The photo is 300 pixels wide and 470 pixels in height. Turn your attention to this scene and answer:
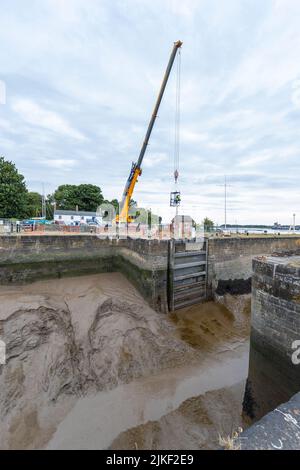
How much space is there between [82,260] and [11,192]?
16.7 metres

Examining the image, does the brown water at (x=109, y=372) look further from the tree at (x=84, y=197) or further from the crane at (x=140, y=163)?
the tree at (x=84, y=197)

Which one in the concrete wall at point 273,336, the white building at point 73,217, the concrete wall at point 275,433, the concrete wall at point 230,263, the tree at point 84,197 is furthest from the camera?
the tree at point 84,197

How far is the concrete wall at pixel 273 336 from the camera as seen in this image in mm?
4746

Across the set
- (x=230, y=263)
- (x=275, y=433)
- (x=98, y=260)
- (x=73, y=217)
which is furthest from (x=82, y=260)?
(x=73, y=217)

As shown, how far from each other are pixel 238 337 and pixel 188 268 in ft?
11.8

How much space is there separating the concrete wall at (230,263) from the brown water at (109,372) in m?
3.11

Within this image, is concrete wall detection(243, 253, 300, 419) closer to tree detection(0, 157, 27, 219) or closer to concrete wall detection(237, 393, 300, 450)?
concrete wall detection(237, 393, 300, 450)

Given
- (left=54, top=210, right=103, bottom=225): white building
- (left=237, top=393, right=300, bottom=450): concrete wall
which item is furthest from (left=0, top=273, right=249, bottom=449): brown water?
(left=54, top=210, right=103, bottom=225): white building

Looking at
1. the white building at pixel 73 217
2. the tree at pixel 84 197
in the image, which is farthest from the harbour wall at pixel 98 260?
the tree at pixel 84 197

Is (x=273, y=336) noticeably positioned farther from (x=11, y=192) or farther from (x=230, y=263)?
(x=11, y=192)

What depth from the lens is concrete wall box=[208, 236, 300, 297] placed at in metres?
12.4

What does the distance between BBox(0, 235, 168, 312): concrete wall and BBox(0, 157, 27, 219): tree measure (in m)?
16.2

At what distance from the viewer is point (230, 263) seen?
43.6 feet

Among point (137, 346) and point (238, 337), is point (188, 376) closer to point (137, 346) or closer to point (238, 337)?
point (137, 346)
